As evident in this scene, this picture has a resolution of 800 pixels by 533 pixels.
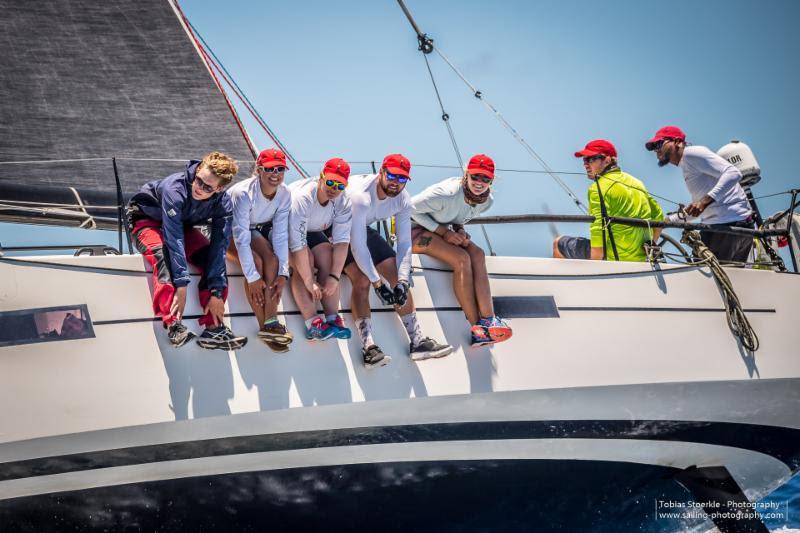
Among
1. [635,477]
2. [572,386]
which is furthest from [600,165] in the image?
[635,477]

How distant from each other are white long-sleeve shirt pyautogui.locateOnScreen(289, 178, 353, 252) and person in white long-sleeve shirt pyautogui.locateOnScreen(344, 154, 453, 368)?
0.07 m

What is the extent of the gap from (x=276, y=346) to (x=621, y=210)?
9.12ft

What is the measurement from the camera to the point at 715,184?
5.55 metres

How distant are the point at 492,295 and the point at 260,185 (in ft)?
5.32

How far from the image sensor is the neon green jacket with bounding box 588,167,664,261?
208 inches

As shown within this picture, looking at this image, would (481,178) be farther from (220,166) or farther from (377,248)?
(220,166)

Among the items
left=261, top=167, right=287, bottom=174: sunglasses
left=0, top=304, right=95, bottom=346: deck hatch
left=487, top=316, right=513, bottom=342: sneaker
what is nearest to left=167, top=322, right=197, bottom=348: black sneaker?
left=0, top=304, right=95, bottom=346: deck hatch

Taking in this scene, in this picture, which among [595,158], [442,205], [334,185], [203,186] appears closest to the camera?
[203,186]

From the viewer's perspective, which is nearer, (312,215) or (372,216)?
(312,215)

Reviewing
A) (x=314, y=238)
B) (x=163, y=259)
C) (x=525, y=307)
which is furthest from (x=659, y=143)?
(x=163, y=259)

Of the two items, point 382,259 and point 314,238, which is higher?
point 314,238

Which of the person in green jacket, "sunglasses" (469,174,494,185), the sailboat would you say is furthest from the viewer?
the person in green jacket

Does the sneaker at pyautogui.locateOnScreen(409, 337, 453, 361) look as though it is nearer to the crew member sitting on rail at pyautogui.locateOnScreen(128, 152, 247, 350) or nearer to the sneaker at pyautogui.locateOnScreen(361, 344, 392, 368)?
the sneaker at pyautogui.locateOnScreen(361, 344, 392, 368)

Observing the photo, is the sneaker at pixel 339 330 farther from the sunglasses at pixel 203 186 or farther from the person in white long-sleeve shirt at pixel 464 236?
the sunglasses at pixel 203 186
